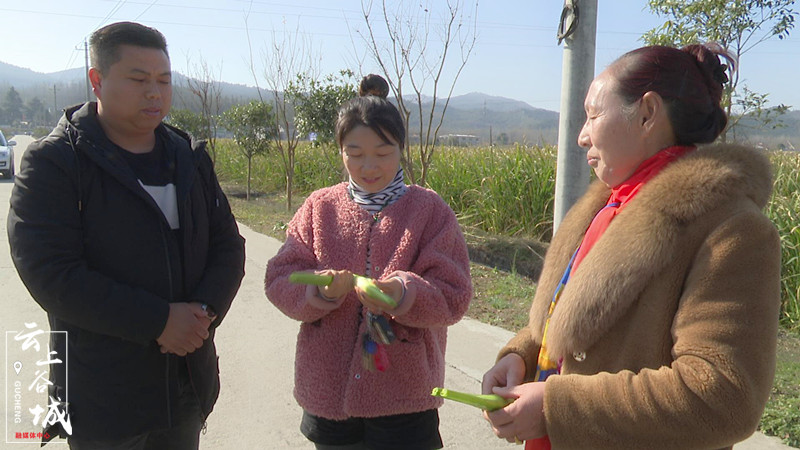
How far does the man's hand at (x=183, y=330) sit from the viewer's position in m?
2.02

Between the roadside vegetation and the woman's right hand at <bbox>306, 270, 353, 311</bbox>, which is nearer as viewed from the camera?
the woman's right hand at <bbox>306, 270, 353, 311</bbox>

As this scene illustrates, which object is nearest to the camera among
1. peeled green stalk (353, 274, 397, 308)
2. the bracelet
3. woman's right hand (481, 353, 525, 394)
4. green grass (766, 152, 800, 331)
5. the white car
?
woman's right hand (481, 353, 525, 394)

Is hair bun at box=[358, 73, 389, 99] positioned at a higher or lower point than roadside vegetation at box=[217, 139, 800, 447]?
higher

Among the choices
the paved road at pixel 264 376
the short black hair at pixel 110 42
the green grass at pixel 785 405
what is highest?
the short black hair at pixel 110 42

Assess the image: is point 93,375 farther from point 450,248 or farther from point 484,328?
point 484,328

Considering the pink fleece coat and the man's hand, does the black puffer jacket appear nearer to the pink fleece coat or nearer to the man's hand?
the man's hand

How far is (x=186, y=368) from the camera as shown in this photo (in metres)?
2.22

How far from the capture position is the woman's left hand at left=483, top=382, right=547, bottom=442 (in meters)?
1.38

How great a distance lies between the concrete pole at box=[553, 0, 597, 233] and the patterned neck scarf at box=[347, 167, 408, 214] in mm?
2622

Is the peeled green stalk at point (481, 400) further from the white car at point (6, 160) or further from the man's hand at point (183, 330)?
the white car at point (6, 160)

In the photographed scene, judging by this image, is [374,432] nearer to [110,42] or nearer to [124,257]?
[124,257]

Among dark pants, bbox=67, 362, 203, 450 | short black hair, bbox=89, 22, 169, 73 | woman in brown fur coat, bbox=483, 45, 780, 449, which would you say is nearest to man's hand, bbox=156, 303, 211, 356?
dark pants, bbox=67, 362, 203, 450

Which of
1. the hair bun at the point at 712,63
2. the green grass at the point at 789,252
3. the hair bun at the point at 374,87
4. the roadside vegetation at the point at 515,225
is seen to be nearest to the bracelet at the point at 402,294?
the hair bun at the point at 374,87

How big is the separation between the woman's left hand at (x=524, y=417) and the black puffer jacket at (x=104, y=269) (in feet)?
3.83
